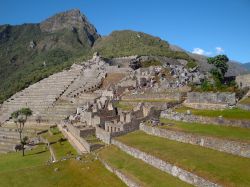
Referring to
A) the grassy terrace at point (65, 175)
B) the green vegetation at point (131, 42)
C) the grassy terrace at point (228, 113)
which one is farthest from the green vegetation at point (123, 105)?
the green vegetation at point (131, 42)

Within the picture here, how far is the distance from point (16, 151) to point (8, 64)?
14955cm

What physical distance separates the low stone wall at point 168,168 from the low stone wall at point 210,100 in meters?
11.0

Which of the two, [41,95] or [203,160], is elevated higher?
[41,95]

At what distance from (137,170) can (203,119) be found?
927cm

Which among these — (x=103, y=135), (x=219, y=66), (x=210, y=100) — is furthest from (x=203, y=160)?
(x=219, y=66)

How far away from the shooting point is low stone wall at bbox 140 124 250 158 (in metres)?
23.0

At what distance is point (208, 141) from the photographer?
25.8m

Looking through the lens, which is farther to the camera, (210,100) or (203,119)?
(210,100)

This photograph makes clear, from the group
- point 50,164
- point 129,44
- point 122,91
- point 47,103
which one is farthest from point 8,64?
point 50,164

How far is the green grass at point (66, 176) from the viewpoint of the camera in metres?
26.5

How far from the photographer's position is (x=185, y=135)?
28109 mm

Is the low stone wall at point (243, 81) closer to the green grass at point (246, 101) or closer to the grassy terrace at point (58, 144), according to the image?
the green grass at point (246, 101)

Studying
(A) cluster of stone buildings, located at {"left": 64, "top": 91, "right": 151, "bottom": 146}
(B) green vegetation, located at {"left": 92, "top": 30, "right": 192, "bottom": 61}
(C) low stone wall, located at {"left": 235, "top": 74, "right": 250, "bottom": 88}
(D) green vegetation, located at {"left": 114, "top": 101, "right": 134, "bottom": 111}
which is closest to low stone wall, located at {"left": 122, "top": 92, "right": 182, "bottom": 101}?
(D) green vegetation, located at {"left": 114, "top": 101, "right": 134, "bottom": 111}

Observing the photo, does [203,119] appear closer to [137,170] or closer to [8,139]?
[137,170]
